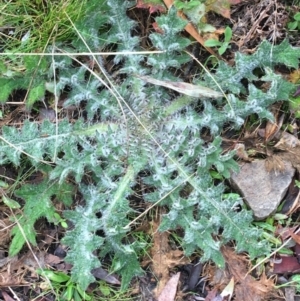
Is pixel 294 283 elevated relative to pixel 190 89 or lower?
lower

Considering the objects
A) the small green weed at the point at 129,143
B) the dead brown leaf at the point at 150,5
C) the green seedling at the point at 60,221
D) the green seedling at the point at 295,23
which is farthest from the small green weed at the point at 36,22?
the green seedling at the point at 295,23

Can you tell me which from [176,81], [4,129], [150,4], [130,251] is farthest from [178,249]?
[150,4]

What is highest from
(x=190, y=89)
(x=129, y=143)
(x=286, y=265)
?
(x=190, y=89)

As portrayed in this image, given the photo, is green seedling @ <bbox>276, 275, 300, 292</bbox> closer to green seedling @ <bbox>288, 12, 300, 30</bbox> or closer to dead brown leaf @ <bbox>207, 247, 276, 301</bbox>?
dead brown leaf @ <bbox>207, 247, 276, 301</bbox>

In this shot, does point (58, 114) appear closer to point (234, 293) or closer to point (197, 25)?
point (197, 25)

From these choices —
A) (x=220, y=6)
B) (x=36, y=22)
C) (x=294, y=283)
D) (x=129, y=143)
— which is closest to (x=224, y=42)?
(x=220, y=6)

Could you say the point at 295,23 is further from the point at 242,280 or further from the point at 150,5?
the point at 242,280

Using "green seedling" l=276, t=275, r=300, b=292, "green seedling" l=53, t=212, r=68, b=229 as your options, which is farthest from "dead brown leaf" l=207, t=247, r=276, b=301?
"green seedling" l=53, t=212, r=68, b=229

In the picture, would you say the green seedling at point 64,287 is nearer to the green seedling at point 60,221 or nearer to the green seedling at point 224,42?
the green seedling at point 60,221
